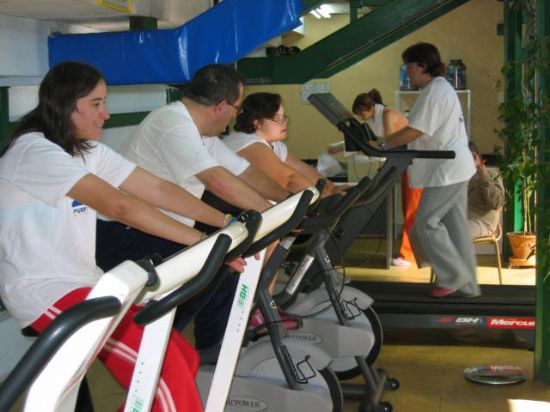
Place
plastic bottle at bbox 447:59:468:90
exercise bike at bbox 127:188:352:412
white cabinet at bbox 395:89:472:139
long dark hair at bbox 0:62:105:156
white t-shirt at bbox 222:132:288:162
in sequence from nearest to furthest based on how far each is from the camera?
1. long dark hair at bbox 0:62:105:156
2. exercise bike at bbox 127:188:352:412
3. white t-shirt at bbox 222:132:288:162
4. white cabinet at bbox 395:89:472:139
5. plastic bottle at bbox 447:59:468:90

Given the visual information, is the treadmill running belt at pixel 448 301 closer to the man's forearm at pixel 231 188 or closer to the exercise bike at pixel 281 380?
the exercise bike at pixel 281 380

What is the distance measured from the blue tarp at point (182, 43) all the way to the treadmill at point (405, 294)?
1.56ft

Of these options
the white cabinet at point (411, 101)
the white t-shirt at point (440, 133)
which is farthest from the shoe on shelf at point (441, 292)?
the white cabinet at point (411, 101)

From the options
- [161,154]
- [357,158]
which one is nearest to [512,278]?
[357,158]

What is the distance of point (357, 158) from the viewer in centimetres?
894

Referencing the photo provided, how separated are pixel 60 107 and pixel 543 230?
2615 mm

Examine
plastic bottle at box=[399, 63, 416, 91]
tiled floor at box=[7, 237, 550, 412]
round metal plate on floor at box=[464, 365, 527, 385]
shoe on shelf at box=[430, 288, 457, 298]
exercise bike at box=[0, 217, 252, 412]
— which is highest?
plastic bottle at box=[399, 63, 416, 91]

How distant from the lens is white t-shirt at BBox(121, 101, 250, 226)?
337 cm

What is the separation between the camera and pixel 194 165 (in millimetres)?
3342

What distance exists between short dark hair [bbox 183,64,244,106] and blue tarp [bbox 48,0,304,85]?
3.78ft

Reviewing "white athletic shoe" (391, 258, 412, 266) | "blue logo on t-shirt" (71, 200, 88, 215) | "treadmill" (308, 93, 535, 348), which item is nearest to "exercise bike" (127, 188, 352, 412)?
"blue logo on t-shirt" (71, 200, 88, 215)

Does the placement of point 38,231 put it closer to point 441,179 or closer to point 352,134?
point 352,134

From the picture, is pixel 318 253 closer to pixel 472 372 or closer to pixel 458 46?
pixel 472 372

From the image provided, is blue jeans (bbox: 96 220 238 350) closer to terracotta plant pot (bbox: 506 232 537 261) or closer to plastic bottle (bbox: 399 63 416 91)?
terracotta plant pot (bbox: 506 232 537 261)
